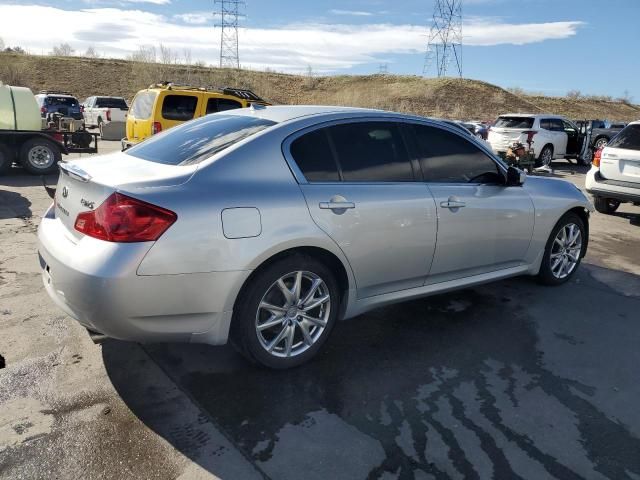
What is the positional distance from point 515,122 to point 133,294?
16.9m

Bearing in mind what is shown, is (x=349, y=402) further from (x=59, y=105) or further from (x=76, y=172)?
(x=59, y=105)

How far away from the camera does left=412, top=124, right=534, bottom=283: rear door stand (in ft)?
13.1

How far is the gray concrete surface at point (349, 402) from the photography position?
2.58m

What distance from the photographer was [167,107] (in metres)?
11.6

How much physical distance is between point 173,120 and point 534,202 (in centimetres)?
892

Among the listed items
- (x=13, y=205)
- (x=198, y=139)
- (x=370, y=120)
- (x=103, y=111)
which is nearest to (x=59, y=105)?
(x=103, y=111)

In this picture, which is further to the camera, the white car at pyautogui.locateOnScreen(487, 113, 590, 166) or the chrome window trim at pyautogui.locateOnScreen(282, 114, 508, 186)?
the white car at pyautogui.locateOnScreen(487, 113, 590, 166)

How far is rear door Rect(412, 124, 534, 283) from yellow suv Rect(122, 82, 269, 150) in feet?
28.2

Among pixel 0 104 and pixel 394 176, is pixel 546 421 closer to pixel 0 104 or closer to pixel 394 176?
pixel 394 176

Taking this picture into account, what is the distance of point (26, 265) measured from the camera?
528 centimetres

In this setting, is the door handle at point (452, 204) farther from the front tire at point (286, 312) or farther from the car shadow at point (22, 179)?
the car shadow at point (22, 179)

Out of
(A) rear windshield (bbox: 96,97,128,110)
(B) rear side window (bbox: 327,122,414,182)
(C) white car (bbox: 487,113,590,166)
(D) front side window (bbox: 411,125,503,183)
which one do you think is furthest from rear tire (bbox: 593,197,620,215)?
(A) rear windshield (bbox: 96,97,128,110)

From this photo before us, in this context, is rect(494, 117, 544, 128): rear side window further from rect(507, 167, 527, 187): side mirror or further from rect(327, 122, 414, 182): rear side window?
rect(327, 122, 414, 182): rear side window

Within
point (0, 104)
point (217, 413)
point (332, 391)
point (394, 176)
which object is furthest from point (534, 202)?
point (0, 104)
